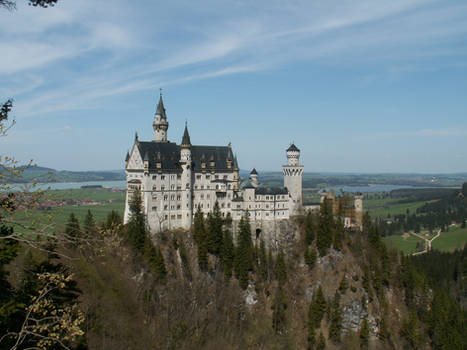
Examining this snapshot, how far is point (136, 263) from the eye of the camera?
67.9 m

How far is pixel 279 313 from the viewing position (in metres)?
72.6

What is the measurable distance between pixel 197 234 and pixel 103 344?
3647 cm

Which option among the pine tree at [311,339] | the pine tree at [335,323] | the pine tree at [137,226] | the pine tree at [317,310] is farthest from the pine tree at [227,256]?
the pine tree at [335,323]

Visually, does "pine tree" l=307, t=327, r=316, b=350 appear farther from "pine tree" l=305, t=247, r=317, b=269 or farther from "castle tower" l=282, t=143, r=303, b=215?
"castle tower" l=282, t=143, r=303, b=215

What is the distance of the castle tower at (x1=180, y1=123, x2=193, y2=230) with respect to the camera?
3083 inches

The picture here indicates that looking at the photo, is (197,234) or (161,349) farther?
(197,234)

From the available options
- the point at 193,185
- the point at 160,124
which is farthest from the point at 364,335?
the point at 160,124

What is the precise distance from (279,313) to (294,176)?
29261 millimetres

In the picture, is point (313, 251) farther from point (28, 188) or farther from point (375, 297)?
point (28, 188)

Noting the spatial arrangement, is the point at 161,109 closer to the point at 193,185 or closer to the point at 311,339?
the point at 193,185

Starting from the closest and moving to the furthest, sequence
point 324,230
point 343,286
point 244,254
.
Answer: point 244,254 → point 343,286 → point 324,230

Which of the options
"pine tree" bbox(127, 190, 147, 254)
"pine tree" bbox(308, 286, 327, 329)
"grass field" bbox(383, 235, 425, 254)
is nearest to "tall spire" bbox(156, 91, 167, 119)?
"pine tree" bbox(127, 190, 147, 254)

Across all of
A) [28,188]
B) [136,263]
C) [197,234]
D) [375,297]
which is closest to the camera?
[28,188]

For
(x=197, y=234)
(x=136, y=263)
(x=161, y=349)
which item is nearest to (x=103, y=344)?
(x=161, y=349)
